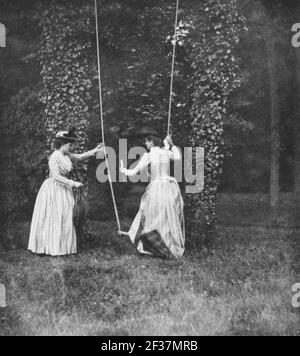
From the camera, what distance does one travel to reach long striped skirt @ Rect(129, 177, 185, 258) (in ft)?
22.2

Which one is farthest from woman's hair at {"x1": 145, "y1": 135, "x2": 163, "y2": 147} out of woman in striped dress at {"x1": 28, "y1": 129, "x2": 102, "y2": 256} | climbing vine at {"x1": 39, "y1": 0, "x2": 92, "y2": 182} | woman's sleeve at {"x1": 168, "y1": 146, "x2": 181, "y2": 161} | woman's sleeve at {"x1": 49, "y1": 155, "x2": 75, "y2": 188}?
woman's sleeve at {"x1": 49, "y1": 155, "x2": 75, "y2": 188}

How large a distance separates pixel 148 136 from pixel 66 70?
4.86 ft

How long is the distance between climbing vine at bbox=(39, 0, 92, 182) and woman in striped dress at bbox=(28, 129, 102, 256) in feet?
0.58

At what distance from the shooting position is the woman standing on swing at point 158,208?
6793 millimetres

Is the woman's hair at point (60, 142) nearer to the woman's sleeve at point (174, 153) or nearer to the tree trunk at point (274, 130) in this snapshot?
the woman's sleeve at point (174, 153)

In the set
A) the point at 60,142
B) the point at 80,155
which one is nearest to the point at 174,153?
the point at 80,155

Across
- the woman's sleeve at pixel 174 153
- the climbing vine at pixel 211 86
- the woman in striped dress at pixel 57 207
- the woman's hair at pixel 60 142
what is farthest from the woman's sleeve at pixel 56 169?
the climbing vine at pixel 211 86

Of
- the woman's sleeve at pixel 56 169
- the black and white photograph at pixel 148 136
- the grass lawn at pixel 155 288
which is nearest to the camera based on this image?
the grass lawn at pixel 155 288

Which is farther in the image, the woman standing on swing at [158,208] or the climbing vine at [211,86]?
the climbing vine at [211,86]

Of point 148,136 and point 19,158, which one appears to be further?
point 19,158

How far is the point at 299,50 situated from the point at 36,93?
3.60m

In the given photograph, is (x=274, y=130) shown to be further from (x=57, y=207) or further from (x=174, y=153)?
(x=57, y=207)

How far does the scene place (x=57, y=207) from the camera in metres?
6.94
